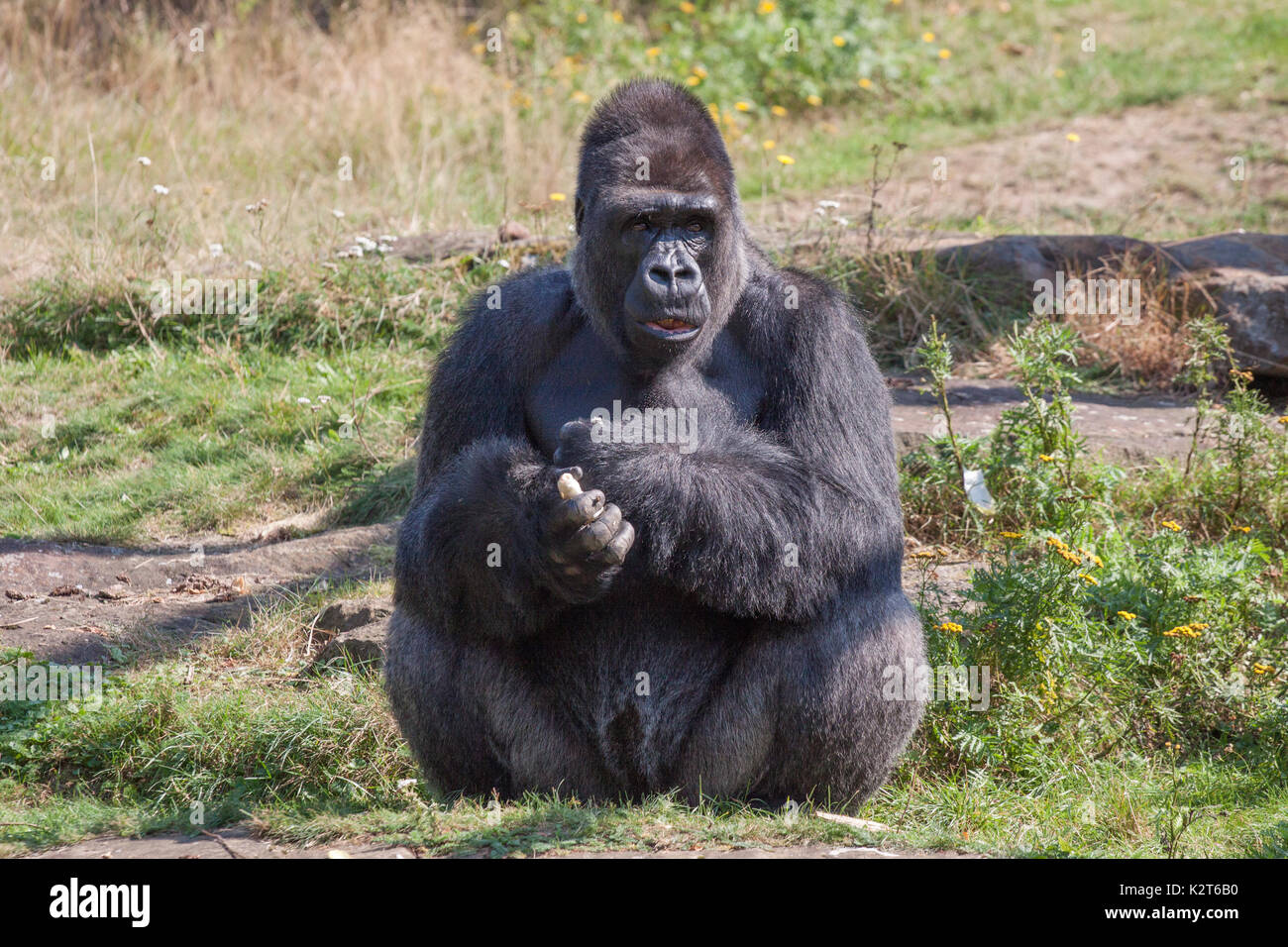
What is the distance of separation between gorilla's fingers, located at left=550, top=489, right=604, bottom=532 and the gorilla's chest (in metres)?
0.74

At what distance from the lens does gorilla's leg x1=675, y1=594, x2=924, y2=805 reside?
4348 mm

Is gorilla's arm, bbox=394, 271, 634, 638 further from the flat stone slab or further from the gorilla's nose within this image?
the flat stone slab

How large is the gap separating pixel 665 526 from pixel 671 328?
2.10ft

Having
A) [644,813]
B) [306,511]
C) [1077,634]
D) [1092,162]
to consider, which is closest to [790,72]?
[1092,162]

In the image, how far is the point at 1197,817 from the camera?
15.5ft

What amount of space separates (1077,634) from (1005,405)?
2750 millimetres

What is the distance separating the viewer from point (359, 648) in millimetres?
5871

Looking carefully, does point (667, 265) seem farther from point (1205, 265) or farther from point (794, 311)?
point (1205, 265)

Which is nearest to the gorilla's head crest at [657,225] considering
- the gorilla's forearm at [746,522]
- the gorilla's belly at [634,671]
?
the gorilla's forearm at [746,522]

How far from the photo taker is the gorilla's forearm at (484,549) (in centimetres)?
402

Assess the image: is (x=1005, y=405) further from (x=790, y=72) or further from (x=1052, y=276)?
(x=790, y=72)

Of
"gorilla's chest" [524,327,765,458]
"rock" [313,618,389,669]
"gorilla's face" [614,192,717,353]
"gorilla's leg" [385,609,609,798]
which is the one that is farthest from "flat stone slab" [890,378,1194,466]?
"gorilla's leg" [385,609,609,798]

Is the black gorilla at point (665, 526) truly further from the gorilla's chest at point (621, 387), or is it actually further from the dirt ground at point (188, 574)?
the dirt ground at point (188, 574)

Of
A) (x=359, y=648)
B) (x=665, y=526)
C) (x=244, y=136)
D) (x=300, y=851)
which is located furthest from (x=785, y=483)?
(x=244, y=136)
